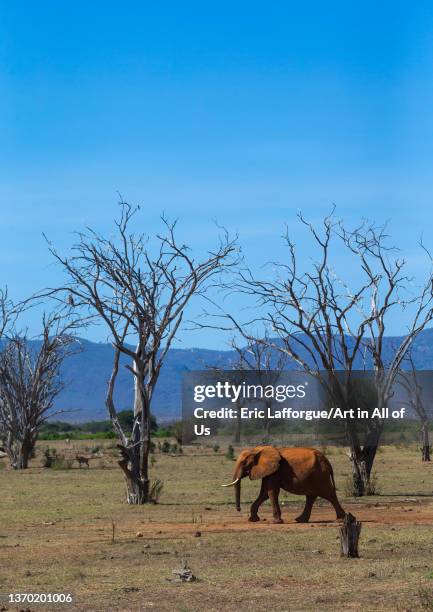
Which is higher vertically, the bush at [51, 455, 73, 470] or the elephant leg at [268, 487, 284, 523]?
the bush at [51, 455, 73, 470]

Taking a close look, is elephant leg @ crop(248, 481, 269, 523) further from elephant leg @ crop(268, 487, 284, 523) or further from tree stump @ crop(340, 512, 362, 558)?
tree stump @ crop(340, 512, 362, 558)

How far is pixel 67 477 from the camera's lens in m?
36.9

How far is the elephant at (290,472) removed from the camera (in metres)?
20.6

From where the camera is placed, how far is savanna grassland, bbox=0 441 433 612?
513 inches

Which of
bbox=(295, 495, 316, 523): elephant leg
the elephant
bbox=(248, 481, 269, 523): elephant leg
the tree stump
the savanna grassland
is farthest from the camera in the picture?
bbox=(248, 481, 269, 523): elephant leg

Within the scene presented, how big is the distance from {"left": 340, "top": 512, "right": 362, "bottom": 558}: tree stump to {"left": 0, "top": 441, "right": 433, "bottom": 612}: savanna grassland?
19cm

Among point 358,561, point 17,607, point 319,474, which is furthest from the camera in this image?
point 319,474

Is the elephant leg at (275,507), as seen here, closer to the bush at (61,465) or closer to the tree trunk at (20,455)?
the bush at (61,465)

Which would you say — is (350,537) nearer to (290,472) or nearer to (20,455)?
(290,472)

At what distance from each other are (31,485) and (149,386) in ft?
28.5

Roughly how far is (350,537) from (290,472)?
16.8 ft

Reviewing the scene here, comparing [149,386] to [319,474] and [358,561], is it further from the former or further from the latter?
[358,561]

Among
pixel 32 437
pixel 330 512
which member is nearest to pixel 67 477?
pixel 32 437

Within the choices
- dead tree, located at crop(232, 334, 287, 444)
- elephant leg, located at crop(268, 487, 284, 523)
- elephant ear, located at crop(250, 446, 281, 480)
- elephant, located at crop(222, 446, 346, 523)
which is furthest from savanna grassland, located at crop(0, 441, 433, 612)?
dead tree, located at crop(232, 334, 287, 444)
